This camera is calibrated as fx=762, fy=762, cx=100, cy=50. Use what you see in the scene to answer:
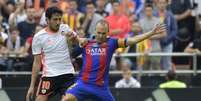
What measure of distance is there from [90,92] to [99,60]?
51 cm

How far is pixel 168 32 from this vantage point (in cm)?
1711

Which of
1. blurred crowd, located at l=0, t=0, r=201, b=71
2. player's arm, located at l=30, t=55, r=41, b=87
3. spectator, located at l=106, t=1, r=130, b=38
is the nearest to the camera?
player's arm, located at l=30, t=55, r=41, b=87

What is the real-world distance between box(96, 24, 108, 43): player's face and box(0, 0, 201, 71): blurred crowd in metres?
4.47

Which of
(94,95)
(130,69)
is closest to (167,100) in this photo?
(130,69)

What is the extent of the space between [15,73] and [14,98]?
6.58 feet

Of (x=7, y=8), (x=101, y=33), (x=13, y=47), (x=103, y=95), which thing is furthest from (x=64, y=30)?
(x=7, y=8)

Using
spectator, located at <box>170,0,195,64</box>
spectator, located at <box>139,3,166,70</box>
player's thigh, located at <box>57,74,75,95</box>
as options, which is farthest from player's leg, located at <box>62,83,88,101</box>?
spectator, located at <box>170,0,195,64</box>

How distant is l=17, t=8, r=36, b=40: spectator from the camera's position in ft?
56.2

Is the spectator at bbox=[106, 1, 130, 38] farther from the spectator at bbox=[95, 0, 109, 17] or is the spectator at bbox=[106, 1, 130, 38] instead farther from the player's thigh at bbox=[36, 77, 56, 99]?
the player's thigh at bbox=[36, 77, 56, 99]

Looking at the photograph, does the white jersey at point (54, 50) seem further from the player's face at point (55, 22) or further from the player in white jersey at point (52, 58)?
the player's face at point (55, 22)

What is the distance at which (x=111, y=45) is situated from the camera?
1159cm

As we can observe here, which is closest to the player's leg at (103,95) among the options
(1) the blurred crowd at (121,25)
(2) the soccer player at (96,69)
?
(2) the soccer player at (96,69)

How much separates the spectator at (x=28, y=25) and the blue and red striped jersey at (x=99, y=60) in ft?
18.6

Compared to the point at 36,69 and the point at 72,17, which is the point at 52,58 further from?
the point at 72,17
